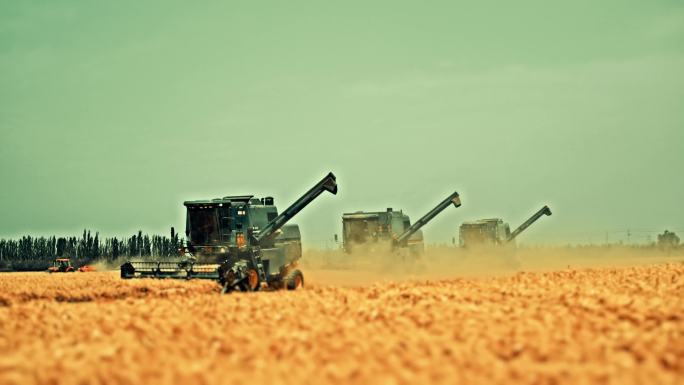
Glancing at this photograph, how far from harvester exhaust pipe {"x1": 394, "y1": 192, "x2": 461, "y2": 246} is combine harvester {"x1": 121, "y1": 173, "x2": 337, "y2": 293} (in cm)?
1362

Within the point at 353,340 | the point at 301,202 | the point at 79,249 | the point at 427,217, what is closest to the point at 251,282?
the point at 301,202

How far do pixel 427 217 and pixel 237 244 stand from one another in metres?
17.9

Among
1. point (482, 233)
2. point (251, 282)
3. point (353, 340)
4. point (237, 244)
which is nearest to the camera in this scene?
point (353, 340)

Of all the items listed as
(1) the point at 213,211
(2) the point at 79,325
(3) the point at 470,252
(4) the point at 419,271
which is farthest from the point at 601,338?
(3) the point at 470,252

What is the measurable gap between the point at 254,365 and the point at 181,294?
46.1ft

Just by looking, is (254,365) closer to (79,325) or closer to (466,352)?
(466,352)

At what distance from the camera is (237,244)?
2644cm

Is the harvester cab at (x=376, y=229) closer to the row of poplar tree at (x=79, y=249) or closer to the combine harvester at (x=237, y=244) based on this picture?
the combine harvester at (x=237, y=244)

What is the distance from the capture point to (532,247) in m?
71.6

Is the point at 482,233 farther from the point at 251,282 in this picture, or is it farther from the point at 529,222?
the point at 251,282

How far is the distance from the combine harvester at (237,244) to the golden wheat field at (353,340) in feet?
21.1

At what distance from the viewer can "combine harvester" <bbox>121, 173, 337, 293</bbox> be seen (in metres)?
26.0

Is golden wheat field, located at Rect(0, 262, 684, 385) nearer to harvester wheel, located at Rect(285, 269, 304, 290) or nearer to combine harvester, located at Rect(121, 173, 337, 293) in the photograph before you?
combine harvester, located at Rect(121, 173, 337, 293)

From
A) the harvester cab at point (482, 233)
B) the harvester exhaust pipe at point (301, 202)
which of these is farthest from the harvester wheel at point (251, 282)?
the harvester cab at point (482, 233)
